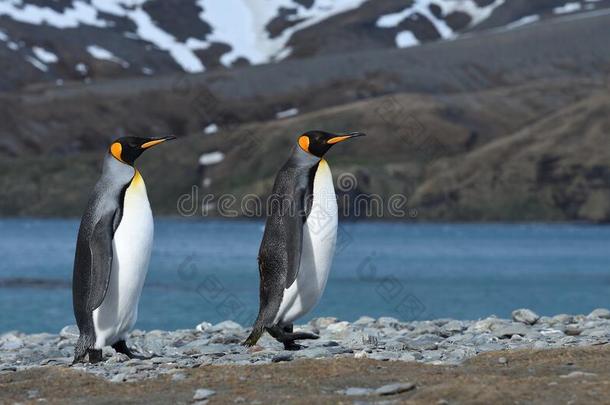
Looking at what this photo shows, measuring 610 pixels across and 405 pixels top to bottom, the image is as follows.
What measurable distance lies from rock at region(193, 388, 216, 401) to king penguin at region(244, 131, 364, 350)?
2802 mm

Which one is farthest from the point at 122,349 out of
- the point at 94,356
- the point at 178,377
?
the point at 178,377

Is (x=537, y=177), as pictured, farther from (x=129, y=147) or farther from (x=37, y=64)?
(x=129, y=147)

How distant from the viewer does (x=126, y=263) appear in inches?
344

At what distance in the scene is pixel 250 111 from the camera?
17075 centimetres

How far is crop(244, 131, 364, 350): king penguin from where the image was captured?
912 cm

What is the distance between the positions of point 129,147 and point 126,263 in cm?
90

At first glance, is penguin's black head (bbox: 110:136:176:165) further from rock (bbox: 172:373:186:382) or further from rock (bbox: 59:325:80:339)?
rock (bbox: 59:325:80:339)

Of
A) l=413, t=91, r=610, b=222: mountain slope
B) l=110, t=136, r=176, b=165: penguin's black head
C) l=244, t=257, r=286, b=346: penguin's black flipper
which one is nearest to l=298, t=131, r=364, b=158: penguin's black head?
l=244, t=257, r=286, b=346: penguin's black flipper

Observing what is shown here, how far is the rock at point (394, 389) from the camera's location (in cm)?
613

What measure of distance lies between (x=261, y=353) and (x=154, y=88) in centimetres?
17091

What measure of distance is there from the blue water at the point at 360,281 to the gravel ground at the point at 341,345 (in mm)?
9708

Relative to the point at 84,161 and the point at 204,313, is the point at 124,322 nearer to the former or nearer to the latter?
the point at 204,313

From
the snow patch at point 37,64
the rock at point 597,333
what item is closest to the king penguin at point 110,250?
the rock at point 597,333

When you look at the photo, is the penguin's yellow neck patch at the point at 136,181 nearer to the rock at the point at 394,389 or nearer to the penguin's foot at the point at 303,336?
the penguin's foot at the point at 303,336
